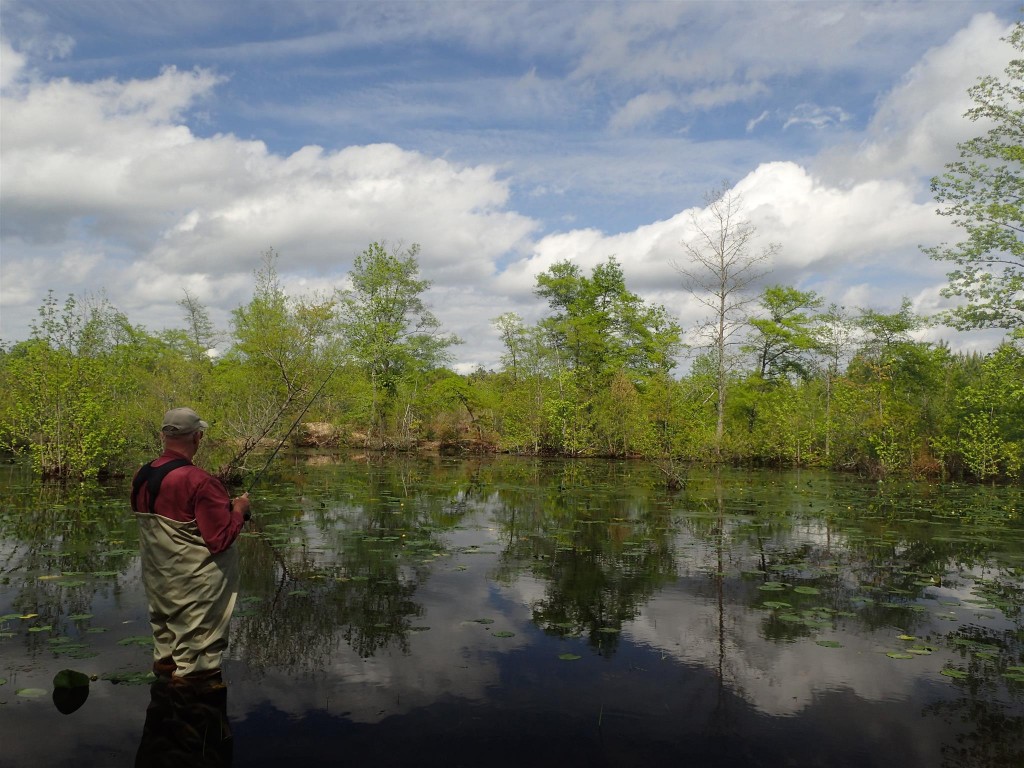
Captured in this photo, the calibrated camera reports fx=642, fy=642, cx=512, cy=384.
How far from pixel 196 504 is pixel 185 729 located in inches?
58.9

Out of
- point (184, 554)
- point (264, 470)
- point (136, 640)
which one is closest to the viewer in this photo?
point (184, 554)

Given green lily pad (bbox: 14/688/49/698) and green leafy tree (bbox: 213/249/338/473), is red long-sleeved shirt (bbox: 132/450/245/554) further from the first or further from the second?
green leafy tree (bbox: 213/249/338/473)

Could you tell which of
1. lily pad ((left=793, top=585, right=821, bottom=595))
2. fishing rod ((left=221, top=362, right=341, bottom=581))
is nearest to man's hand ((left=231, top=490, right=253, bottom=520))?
fishing rod ((left=221, top=362, right=341, bottom=581))

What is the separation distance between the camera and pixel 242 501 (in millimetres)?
4883

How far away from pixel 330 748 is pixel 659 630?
3717mm

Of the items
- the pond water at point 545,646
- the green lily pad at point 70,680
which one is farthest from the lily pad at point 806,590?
the green lily pad at point 70,680

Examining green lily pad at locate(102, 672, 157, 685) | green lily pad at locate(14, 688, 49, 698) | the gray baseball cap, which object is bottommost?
green lily pad at locate(14, 688, 49, 698)

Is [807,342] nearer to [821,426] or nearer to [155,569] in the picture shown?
[821,426]

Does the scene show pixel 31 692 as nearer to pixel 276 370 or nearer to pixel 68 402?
pixel 68 402

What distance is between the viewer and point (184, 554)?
4.57 m

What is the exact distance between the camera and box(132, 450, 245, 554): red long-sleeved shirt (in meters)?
4.56

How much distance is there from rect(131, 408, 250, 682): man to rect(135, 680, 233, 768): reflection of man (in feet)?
0.51

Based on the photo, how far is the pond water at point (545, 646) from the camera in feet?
14.3

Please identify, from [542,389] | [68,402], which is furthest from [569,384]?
[68,402]
